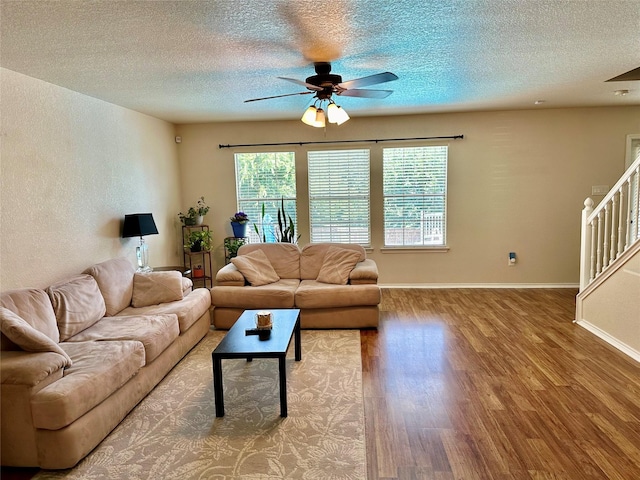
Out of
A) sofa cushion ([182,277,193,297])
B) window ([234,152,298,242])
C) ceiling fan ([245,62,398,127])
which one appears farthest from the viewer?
window ([234,152,298,242])

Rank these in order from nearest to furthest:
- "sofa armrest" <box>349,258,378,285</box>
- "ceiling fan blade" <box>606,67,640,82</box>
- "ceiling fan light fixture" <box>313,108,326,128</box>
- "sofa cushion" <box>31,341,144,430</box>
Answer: "sofa cushion" <box>31,341,144,430</box>, "ceiling fan light fixture" <box>313,108,326,128</box>, "ceiling fan blade" <box>606,67,640,82</box>, "sofa armrest" <box>349,258,378,285</box>

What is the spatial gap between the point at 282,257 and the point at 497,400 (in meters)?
2.92

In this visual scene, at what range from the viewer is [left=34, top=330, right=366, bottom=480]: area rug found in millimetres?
2184

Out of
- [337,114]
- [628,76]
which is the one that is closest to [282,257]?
[337,114]

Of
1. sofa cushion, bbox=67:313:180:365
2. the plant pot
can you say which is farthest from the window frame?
sofa cushion, bbox=67:313:180:365

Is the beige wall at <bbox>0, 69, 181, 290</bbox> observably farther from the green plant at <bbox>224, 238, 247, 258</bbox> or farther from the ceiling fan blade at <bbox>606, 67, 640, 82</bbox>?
the ceiling fan blade at <bbox>606, 67, 640, 82</bbox>

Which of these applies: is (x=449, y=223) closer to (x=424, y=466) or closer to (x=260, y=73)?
(x=260, y=73)

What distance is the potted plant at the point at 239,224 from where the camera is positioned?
5.82 metres

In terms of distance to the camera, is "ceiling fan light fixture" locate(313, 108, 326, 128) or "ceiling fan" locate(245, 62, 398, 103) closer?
"ceiling fan" locate(245, 62, 398, 103)

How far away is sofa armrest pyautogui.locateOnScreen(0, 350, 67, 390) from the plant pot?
11.9 feet

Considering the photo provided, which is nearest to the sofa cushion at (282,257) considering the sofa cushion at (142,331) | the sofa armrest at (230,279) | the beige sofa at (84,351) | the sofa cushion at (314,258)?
the sofa cushion at (314,258)

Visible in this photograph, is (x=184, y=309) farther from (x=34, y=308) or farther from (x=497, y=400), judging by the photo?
(x=497, y=400)

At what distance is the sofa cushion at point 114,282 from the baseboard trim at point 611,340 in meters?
4.58

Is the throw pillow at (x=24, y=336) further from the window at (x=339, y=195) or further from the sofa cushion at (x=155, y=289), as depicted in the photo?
the window at (x=339, y=195)
